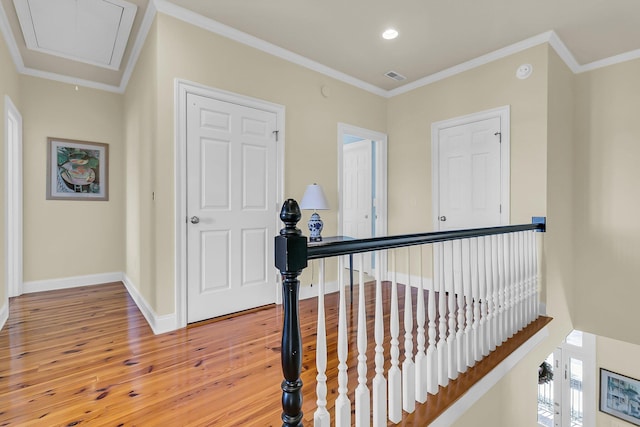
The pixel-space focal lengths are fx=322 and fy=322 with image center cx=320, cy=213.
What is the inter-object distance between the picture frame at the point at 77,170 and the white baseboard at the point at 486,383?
4576mm

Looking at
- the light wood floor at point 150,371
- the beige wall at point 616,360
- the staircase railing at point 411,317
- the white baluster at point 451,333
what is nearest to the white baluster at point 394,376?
the staircase railing at point 411,317

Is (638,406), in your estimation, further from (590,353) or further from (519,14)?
(519,14)

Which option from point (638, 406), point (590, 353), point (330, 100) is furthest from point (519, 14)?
point (638, 406)

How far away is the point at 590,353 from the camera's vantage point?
4.68 meters

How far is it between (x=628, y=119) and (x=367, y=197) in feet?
9.87

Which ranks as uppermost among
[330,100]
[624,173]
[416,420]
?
[330,100]

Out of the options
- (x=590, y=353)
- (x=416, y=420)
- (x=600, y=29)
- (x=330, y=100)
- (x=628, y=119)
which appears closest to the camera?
(x=416, y=420)

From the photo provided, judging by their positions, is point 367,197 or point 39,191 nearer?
point 39,191

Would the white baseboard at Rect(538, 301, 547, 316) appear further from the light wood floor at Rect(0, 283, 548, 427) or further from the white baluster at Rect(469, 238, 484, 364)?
the white baluster at Rect(469, 238, 484, 364)

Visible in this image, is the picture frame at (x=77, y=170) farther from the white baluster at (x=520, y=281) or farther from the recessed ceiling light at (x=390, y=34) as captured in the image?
the white baluster at (x=520, y=281)

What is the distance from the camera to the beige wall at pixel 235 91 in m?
2.64

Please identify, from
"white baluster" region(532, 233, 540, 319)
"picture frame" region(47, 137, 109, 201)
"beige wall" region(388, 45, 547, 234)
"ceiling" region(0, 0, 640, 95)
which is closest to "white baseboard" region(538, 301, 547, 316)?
"white baluster" region(532, 233, 540, 319)

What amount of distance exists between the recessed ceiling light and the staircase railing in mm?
2041

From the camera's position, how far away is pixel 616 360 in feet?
14.6
